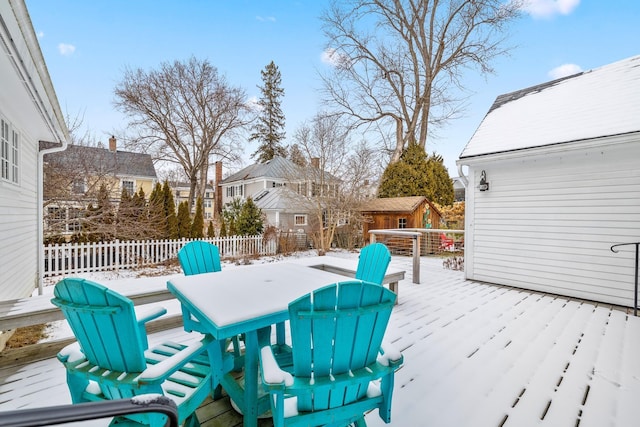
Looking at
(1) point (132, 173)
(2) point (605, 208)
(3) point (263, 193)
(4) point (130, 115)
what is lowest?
(2) point (605, 208)

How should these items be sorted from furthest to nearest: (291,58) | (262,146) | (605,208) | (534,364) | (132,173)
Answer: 1. (262,146)
2. (132,173)
3. (291,58)
4. (605,208)
5. (534,364)

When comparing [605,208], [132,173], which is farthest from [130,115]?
[605,208]

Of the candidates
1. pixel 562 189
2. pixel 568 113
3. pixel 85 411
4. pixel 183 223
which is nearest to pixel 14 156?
pixel 85 411

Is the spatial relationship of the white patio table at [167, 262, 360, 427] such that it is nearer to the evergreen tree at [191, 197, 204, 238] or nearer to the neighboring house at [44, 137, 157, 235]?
the neighboring house at [44, 137, 157, 235]

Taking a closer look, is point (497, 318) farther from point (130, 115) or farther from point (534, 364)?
point (130, 115)

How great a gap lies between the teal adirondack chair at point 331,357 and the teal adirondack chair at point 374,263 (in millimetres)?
1498

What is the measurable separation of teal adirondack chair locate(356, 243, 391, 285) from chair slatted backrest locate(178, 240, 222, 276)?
5.06ft

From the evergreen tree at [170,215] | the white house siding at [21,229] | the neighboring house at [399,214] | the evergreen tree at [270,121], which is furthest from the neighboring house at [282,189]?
the white house siding at [21,229]

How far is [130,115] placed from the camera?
47.7ft

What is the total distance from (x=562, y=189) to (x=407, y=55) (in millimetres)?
11728

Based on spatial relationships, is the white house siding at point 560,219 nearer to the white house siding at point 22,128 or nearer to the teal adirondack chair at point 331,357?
the teal adirondack chair at point 331,357

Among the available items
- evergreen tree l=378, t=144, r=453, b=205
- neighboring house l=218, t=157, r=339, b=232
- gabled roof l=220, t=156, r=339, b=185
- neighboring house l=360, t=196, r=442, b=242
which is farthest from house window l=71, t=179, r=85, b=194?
evergreen tree l=378, t=144, r=453, b=205

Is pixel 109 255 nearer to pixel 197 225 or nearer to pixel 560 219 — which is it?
pixel 197 225

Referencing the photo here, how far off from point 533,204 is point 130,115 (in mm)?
16276
